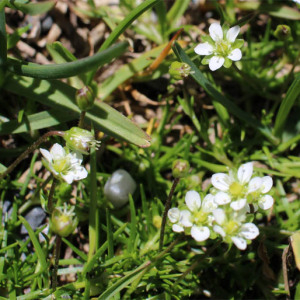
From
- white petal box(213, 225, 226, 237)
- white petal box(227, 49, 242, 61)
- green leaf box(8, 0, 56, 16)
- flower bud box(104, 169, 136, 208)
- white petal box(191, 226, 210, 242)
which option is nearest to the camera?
white petal box(213, 225, 226, 237)

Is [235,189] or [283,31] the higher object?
[283,31]

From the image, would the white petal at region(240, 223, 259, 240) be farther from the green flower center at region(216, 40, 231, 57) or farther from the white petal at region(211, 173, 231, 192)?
the green flower center at region(216, 40, 231, 57)

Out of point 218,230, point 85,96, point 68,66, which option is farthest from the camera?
point 68,66

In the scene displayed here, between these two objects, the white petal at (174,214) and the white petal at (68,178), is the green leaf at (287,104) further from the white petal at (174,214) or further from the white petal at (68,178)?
the white petal at (68,178)

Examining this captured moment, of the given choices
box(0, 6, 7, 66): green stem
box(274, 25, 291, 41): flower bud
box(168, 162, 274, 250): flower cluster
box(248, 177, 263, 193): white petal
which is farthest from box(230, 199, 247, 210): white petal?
box(0, 6, 7, 66): green stem

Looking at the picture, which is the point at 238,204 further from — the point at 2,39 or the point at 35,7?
the point at 35,7

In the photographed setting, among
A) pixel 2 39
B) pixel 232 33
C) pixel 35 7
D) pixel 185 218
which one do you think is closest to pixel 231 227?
pixel 185 218

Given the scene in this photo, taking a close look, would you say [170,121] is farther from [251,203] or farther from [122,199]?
[251,203]
